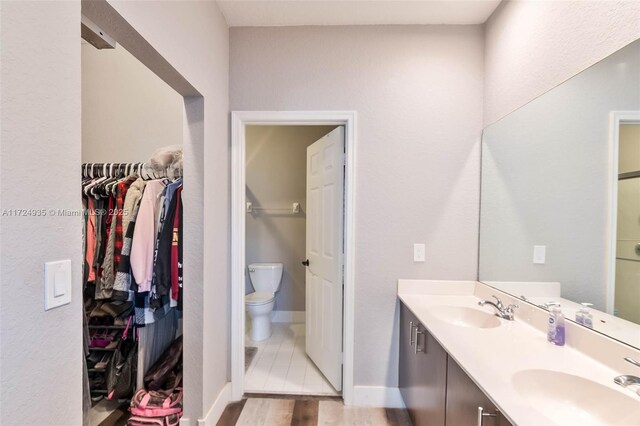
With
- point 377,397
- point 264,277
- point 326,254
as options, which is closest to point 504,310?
point 377,397

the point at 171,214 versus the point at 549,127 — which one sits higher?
the point at 549,127

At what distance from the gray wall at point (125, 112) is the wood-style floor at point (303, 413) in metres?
2.01

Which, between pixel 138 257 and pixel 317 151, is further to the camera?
pixel 317 151

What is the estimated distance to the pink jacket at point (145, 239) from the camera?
4.94ft

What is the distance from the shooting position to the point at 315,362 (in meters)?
2.27

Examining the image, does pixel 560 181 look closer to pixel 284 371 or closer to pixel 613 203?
pixel 613 203

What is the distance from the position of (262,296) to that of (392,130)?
2115 millimetres

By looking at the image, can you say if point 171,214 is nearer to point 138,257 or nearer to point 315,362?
point 138,257

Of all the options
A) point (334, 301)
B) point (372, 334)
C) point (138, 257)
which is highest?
point (138, 257)

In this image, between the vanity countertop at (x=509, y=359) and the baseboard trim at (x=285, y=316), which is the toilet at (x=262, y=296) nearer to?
the baseboard trim at (x=285, y=316)
